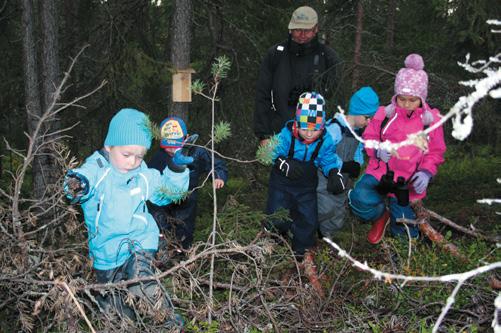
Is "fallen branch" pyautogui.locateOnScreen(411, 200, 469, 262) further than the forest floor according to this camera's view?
Yes

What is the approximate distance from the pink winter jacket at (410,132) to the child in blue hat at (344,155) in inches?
11.4

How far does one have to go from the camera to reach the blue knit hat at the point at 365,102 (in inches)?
242

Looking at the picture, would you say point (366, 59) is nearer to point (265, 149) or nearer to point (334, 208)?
point (334, 208)

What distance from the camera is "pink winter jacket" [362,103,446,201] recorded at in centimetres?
546

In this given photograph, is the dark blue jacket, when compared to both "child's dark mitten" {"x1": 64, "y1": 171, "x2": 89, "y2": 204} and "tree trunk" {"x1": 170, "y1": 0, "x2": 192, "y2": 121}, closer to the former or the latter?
"child's dark mitten" {"x1": 64, "y1": 171, "x2": 89, "y2": 204}

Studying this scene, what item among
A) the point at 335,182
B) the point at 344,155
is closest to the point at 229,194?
the point at 344,155

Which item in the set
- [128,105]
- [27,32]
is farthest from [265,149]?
[27,32]

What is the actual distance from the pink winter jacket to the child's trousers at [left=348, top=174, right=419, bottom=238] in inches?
5.5

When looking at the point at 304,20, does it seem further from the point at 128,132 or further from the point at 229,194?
the point at 229,194

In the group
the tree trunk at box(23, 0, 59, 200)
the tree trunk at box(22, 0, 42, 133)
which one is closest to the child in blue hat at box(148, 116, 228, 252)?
the tree trunk at box(23, 0, 59, 200)

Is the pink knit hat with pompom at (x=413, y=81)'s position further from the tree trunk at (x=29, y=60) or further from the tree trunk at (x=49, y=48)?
the tree trunk at (x=29, y=60)

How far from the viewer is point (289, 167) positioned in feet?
18.0

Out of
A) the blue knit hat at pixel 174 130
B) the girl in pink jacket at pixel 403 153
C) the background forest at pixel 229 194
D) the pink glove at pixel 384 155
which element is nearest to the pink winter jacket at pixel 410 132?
the girl in pink jacket at pixel 403 153

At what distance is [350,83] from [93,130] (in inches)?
205
